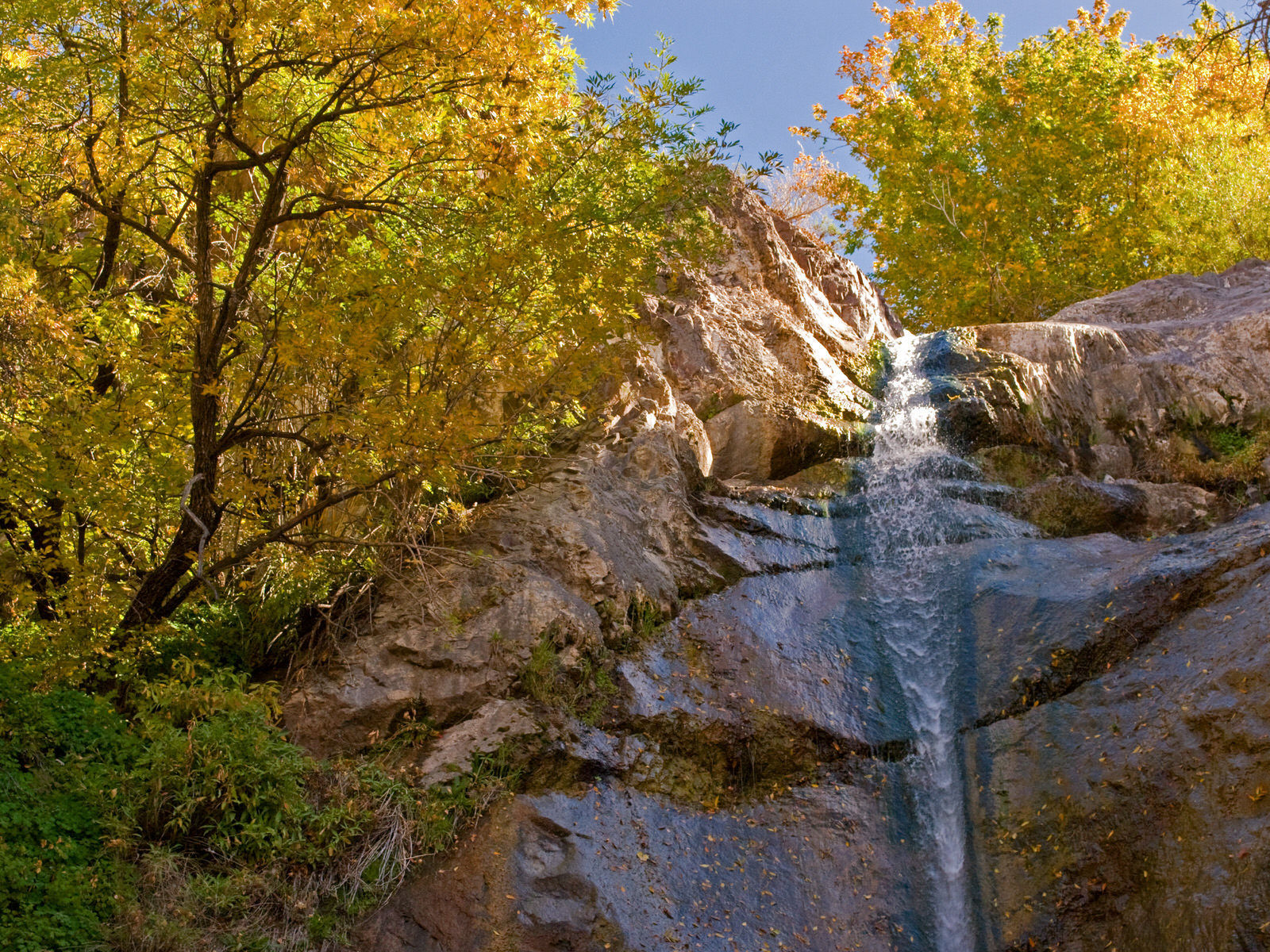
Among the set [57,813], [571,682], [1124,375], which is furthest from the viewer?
[1124,375]

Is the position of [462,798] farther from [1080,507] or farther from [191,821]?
[1080,507]

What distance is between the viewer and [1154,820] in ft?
22.4

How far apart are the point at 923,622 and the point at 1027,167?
1720cm

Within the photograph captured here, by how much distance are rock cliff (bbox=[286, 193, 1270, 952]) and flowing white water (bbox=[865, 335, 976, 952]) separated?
9 centimetres

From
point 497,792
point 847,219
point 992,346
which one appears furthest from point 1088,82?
point 497,792

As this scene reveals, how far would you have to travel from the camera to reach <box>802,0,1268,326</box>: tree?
2236cm

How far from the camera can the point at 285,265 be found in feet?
32.7

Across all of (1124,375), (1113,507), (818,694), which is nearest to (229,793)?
(818,694)

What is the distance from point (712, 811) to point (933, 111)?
21157 mm

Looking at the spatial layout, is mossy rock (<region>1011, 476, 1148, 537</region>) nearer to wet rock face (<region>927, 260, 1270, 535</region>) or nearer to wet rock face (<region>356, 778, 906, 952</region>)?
wet rock face (<region>927, 260, 1270, 535</region>)

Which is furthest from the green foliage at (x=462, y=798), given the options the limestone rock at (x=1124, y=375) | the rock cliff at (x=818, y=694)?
the limestone rock at (x=1124, y=375)

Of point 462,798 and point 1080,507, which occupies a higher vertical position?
point 1080,507

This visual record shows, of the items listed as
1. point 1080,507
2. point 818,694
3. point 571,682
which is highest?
point 1080,507

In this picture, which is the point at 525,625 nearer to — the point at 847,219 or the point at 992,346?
the point at 992,346
